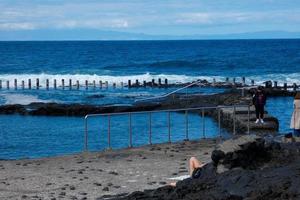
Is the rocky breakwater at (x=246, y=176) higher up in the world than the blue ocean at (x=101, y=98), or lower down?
higher up

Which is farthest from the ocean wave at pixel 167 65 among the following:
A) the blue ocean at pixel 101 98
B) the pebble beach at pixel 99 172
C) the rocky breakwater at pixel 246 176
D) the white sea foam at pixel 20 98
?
the rocky breakwater at pixel 246 176

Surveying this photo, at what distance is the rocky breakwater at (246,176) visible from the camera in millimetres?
9555

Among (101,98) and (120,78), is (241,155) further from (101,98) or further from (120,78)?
(120,78)

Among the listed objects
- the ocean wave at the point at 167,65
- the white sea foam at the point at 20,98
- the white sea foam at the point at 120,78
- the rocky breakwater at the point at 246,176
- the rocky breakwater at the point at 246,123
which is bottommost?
the white sea foam at the point at 20,98

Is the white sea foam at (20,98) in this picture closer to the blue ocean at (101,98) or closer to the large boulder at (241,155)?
the blue ocean at (101,98)

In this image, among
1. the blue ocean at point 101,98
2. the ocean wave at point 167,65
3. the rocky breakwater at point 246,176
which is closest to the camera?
the rocky breakwater at point 246,176

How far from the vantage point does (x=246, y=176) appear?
10180 mm

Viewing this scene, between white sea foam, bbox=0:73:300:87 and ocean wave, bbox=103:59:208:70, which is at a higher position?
ocean wave, bbox=103:59:208:70

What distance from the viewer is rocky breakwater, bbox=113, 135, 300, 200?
31.3 feet

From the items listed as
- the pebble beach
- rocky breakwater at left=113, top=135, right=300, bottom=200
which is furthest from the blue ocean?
rocky breakwater at left=113, top=135, right=300, bottom=200

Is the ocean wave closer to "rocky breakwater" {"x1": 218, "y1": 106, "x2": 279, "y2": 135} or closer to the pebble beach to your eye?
"rocky breakwater" {"x1": 218, "y1": 106, "x2": 279, "y2": 135}

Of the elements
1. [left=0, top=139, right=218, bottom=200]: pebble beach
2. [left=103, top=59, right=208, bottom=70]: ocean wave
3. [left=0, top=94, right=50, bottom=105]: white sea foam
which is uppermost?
[left=0, top=139, right=218, bottom=200]: pebble beach

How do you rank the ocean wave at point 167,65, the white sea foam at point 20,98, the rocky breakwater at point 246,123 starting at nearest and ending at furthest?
the rocky breakwater at point 246,123
the white sea foam at point 20,98
the ocean wave at point 167,65

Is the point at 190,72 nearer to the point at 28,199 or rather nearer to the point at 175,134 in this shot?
the point at 175,134
